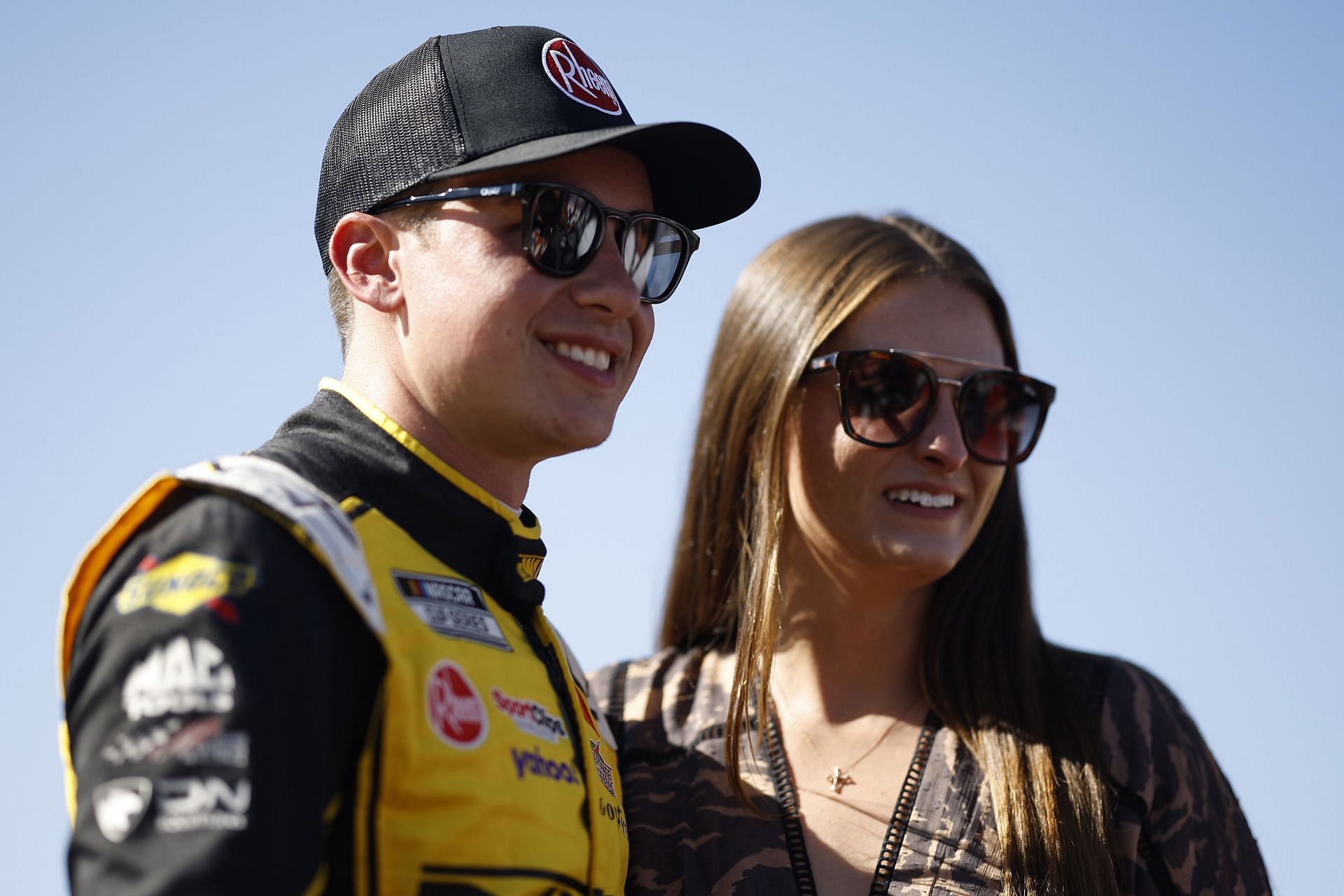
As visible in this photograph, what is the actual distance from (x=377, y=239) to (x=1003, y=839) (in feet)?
7.20

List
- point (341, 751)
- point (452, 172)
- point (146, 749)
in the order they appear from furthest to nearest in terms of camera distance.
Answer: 1. point (452, 172)
2. point (341, 751)
3. point (146, 749)

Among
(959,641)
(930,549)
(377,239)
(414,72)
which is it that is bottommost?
(959,641)

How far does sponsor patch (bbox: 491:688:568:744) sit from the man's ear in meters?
0.89

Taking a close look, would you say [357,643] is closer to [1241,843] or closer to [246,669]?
[246,669]

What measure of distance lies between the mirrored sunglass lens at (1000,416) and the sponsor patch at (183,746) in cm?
263

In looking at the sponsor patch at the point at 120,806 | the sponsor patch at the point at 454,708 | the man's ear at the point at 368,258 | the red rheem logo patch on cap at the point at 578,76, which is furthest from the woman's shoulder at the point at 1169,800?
the sponsor patch at the point at 120,806

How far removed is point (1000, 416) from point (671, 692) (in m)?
1.33

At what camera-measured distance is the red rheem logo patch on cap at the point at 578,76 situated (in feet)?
9.35

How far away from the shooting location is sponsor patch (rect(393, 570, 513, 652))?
230 centimetres

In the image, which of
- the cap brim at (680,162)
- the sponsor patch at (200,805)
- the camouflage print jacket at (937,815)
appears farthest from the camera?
the camouflage print jacket at (937,815)

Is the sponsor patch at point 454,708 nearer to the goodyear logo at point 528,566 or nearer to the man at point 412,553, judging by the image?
the man at point 412,553

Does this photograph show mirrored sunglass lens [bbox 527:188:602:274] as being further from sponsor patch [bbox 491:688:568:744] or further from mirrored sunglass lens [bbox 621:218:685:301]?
sponsor patch [bbox 491:688:568:744]

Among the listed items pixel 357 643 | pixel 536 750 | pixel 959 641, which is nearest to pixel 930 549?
pixel 959 641

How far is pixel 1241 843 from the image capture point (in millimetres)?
3570
